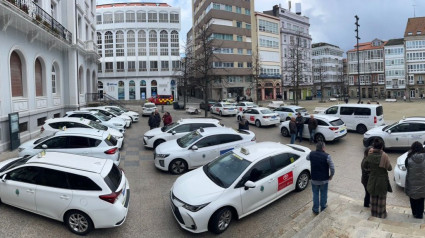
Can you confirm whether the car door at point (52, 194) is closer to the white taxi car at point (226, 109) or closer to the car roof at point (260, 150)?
the car roof at point (260, 150)

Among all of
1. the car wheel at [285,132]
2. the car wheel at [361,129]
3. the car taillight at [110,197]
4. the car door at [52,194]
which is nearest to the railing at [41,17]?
the car door at [52,194]

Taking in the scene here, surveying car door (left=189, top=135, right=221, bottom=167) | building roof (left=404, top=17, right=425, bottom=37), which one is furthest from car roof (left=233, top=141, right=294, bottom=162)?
building roof (left=404, top=17, right=425, bottom=37)

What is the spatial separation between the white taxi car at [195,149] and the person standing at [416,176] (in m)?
5.82

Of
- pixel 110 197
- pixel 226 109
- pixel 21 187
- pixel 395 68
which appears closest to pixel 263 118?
pixel 226 109

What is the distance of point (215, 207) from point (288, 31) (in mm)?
69838

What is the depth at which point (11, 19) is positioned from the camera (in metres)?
13.3

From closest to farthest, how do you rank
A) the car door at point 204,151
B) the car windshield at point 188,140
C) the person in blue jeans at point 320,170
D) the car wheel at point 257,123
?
the person in blue jeans at point 320,170 → the car door at point 204,151 → the car windshield at point 188,140 → the car wheel at point 257,123

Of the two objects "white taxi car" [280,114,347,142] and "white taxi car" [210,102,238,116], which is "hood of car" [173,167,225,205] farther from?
"white taxi car" [210,102,238,116]

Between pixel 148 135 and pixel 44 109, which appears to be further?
pixel 44 109

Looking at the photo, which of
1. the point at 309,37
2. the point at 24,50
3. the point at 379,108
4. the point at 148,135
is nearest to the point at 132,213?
the point at 148,135

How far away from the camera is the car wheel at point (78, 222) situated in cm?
605

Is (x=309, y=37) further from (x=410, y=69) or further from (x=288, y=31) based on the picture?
(x=410, y=69)

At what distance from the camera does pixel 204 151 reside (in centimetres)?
1046

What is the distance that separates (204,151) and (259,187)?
12.8ft
